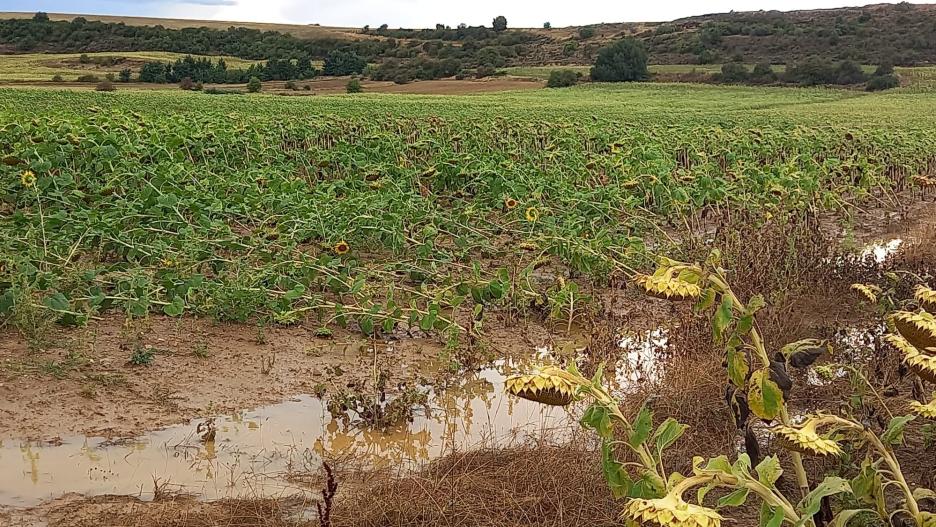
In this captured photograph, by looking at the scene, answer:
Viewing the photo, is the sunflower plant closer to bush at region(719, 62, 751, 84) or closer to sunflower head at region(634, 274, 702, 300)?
sunflower head at region(634, 274, 702, 300)

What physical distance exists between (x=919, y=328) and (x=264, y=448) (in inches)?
111

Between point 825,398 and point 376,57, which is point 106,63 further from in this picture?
point 825,398

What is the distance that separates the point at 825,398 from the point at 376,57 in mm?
63552

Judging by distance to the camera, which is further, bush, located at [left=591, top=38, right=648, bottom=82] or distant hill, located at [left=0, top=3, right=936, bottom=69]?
distant hill, located at [left=0, top=3, right=936, bottom=69]

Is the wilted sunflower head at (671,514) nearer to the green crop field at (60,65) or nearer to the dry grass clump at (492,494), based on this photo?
the dry grass clump at (492,494)

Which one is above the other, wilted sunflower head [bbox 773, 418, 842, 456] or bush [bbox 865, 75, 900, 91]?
wilted sunflower head [bbox 773, 418, 842, 456]

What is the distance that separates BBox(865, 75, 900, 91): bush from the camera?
37.4 metres

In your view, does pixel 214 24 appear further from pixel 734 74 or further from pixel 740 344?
pixel 740 344

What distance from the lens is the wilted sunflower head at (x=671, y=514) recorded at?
1.59 m

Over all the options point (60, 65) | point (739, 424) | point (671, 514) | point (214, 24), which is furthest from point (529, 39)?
point (671, 514)

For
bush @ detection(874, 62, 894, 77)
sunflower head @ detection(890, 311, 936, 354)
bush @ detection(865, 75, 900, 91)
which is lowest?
bush @ detection(865, 75, 900, 91)

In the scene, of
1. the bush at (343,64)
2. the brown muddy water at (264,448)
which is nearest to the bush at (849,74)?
the bush at (343,64)

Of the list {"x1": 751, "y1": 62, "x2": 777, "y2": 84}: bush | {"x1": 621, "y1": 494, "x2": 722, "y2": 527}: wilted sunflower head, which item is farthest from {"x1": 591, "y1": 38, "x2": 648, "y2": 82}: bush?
{"x1": 621, "y1": 494, "x2": 722, "y2": 527}: wilted sunflower head

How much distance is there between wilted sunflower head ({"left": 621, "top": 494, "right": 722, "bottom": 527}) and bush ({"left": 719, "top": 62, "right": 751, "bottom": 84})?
43.1 meters
